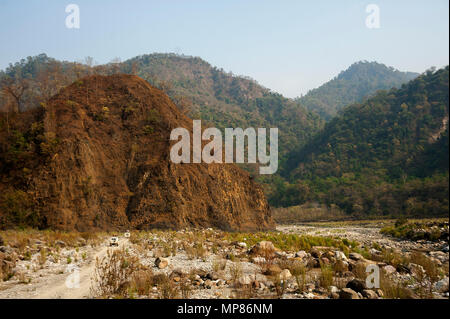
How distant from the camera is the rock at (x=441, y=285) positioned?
26.2ft

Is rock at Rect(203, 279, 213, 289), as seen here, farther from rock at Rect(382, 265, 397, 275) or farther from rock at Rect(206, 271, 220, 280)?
rock at Rect(382, 265, 397, 275)

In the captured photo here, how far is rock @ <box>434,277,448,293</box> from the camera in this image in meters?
7.98

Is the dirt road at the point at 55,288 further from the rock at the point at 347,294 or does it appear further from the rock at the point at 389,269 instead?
the rock at the point at 389,269

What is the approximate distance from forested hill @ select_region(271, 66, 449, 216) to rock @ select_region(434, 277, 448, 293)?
125ft

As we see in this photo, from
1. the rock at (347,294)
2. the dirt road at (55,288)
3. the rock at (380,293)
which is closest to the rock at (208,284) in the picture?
the dirt road at (55,288)

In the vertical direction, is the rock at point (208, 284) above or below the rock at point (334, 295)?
below

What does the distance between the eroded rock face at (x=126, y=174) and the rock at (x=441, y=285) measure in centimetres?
2137

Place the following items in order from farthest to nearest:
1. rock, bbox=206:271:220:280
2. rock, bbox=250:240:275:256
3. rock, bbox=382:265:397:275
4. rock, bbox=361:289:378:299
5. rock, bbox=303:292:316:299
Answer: rock, bbox=250:240:275:256
rock, bbox=382:265:397:275
rock, bbox=206:271:220:280
rock, bbox=303:292:316:299
rock, bbox=361:289:378:299

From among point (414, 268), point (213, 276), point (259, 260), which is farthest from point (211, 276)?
point (414, 268)

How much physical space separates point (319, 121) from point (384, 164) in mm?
72194

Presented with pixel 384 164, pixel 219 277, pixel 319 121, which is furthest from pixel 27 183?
pixel 319 121

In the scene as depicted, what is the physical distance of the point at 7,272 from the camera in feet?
33.7

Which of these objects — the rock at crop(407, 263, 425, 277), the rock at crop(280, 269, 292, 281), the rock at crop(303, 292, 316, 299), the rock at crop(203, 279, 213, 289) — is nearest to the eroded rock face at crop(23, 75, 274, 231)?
the rock at crop(203, 279, 213, 289)
